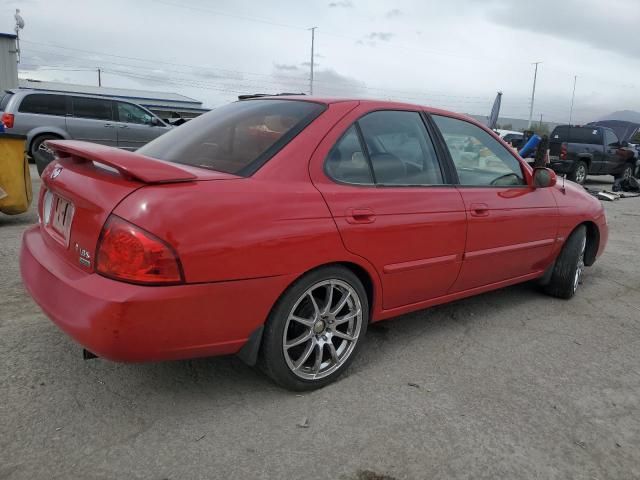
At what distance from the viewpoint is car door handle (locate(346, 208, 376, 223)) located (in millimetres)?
2791

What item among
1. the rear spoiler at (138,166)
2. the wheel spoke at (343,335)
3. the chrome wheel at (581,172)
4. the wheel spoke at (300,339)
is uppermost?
the rear spoiler at (138,166)

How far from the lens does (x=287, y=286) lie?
2.58 metres

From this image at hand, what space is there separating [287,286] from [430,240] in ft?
3.47

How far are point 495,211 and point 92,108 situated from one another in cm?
1069

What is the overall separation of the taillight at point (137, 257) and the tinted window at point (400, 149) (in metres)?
A: 1.33

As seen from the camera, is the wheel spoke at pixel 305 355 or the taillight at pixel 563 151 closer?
the wheel spoke at pixel 305 355

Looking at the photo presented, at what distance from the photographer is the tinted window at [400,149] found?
3.10 meters

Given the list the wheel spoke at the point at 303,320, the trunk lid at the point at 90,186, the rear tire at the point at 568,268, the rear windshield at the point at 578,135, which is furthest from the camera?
the rear windshield at the point at 578,135

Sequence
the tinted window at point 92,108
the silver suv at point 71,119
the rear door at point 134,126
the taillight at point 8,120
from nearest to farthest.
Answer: the taillight at point 8,120, the silver suv at point 71,119, the tinted window at point 92,108, the rear door at point 134,126

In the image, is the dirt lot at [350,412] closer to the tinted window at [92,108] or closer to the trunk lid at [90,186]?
the trunk lid at [90,186]

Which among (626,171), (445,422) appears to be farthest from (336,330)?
(626,171)

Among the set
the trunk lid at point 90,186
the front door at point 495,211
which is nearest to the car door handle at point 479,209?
the front door at point 495,211

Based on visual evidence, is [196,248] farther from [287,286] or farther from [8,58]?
[8,58]

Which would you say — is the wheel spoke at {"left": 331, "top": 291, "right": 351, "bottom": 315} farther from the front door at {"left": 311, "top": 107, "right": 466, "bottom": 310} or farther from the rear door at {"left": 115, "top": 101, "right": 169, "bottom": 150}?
the rear door at {"left": 115, "top": 101, "right": 169, "bottom": 150}
